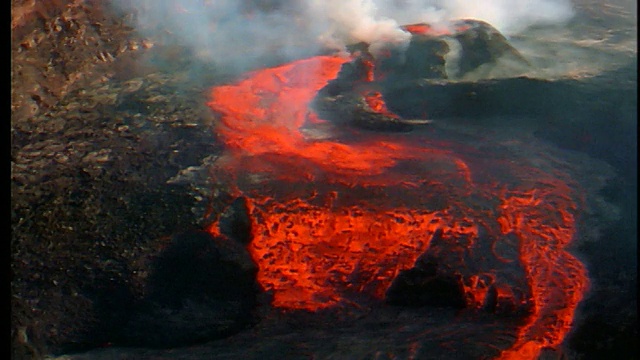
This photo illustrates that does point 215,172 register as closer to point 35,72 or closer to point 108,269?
point 108,269

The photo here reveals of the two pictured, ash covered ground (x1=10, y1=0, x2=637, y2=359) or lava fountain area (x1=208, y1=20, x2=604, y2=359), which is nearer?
ash covered ground (x1=10, y1=0, x2=637, y2=359)

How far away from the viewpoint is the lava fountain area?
13.3 feet

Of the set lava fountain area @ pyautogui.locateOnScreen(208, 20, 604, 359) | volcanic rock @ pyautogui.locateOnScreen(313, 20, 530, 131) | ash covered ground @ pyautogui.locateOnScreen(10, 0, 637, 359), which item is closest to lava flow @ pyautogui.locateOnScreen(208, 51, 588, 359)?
lava fountain area @ pyautogui.locateOnScreen(208, 20, 604, 359)

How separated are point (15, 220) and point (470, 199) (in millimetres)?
4029

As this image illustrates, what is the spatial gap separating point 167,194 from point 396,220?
2084mm

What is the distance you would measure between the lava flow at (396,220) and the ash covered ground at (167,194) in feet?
0.56

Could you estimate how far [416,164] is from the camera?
527cm

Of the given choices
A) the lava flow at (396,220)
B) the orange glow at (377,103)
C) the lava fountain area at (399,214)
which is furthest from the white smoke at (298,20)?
the lava flow at (396,220)

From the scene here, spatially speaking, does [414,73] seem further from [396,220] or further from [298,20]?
[396,220]

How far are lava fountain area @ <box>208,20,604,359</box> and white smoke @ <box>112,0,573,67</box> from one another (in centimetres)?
179

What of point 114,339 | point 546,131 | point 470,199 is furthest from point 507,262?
point 114,339

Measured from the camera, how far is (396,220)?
4.55m

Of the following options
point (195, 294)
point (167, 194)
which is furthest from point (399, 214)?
point (167, 194)

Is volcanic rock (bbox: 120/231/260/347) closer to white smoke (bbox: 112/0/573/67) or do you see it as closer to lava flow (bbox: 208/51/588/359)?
lava flow (bbox: 208/51/588/359)
